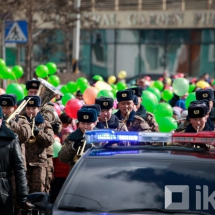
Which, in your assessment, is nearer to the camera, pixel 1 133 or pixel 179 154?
pixel 179 154

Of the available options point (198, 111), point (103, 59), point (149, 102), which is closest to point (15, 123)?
point (198, 111)

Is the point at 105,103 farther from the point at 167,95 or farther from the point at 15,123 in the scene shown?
the point at 167,95

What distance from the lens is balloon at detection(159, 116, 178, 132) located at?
12.9 meters

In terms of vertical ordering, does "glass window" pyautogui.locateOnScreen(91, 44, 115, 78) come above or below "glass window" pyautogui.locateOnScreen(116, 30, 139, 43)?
below

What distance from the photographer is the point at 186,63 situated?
164 ft

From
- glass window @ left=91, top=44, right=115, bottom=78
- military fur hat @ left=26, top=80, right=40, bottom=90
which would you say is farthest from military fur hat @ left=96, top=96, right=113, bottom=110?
glass window @ left=91, top=44, right=115, bottom=78

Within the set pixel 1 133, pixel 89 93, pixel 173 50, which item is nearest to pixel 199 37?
pixel 173 50

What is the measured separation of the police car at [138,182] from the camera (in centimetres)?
589

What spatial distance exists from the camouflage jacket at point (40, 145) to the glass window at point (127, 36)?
3939cm

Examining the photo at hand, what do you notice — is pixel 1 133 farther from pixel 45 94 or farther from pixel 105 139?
pixel 45 94

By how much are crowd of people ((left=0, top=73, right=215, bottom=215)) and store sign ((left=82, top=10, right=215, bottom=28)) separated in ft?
117

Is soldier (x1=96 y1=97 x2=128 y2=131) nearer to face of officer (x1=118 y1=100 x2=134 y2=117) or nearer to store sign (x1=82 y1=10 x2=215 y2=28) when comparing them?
face of officer (x1=118 y1=100 x2=134 y2=117)

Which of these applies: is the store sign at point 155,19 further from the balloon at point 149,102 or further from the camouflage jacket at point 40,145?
the camouflage jacket at point 40,145

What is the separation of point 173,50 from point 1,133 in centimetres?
4192
